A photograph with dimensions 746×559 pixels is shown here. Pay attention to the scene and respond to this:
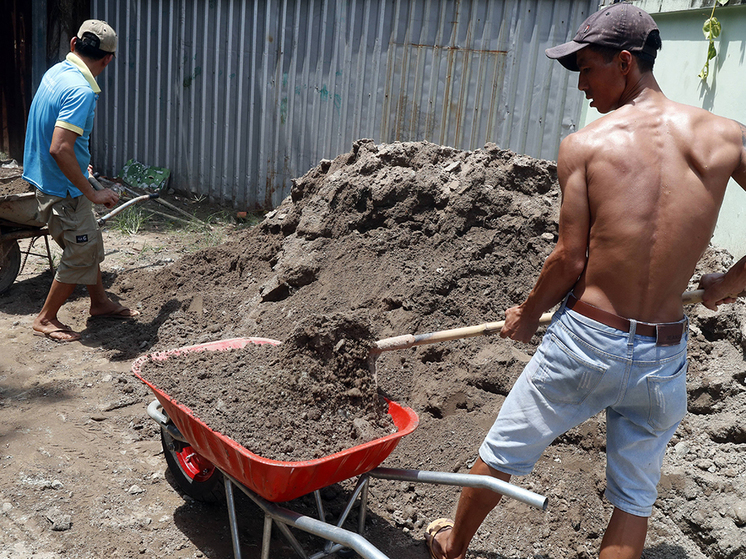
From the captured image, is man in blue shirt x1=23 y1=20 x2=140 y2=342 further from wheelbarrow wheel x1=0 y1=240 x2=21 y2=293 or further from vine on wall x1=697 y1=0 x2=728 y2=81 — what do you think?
vine on wall x1=697 y1=0 x2=728 y2=81

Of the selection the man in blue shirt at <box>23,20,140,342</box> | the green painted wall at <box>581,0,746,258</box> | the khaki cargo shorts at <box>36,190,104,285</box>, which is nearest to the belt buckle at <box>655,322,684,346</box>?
the green painted wall at <box>581,0,746,258</box>

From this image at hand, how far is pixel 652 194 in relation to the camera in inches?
88.3

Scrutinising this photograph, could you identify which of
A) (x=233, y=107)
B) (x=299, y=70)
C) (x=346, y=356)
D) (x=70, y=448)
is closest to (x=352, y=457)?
(x=346, y=356)

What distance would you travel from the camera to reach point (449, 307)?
4242mm

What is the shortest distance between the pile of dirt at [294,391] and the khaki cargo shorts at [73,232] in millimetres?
2164

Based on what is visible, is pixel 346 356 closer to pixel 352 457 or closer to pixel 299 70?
pixel 352 457

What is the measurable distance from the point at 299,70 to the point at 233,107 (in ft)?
3.70

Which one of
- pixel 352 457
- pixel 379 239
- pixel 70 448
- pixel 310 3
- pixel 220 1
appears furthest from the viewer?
pixel 220 1

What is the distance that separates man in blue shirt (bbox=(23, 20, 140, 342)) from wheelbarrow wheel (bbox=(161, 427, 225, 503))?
2.17 m

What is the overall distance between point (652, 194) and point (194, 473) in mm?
2387

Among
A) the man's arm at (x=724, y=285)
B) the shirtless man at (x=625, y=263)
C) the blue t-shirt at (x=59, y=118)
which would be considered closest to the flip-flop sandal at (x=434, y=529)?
the shirtless man at (x=625, y=263)

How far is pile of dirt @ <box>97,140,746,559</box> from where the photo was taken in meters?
3.15

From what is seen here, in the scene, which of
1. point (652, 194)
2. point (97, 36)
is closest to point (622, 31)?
point (652, 194)

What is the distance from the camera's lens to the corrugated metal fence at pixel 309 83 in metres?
6.66
